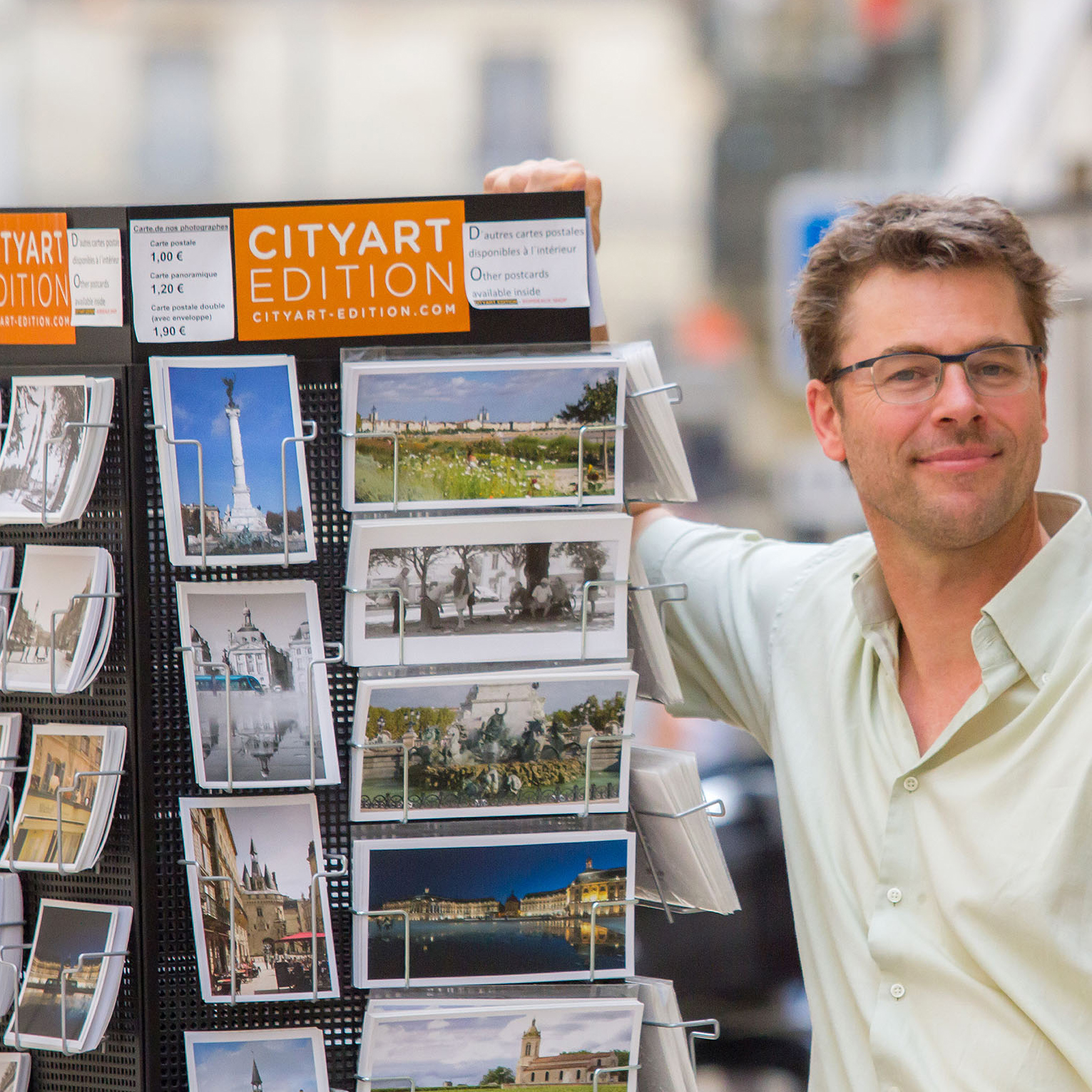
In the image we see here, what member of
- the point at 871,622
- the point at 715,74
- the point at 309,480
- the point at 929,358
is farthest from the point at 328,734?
the point at 715,74

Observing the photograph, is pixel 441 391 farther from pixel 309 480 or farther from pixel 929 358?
pixel 929 358

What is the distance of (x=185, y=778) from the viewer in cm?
183

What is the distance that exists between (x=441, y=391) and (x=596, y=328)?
0.27m

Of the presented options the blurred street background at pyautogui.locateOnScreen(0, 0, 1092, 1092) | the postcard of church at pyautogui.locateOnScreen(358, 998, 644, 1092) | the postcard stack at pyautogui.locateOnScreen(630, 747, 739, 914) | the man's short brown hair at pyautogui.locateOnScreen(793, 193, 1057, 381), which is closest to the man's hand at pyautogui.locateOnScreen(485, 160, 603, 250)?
the man's short brown hair at pyautogui.locateOnScreen(793, 193, 1057, 381)

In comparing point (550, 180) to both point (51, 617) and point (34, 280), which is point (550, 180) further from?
point (51, 617)

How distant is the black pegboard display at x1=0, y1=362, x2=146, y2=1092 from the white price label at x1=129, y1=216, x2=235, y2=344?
0.27ft

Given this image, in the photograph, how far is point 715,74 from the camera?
663 inches

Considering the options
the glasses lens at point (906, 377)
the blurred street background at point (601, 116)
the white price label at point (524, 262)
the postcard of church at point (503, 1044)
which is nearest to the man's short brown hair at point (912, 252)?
the glasses lens at point (906, 377)

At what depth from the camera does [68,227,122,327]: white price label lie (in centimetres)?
183

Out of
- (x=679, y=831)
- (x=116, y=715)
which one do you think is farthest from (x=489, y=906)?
(x=116, y=715)

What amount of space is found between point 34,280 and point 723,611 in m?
1.18

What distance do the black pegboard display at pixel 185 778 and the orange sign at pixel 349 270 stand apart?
7 cm

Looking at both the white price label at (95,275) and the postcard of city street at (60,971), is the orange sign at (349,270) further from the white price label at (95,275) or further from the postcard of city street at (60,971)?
the postcard of city street at (60,971)

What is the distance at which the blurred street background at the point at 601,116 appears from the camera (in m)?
16.0
